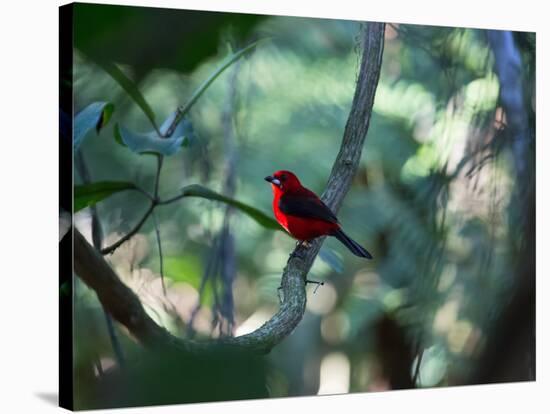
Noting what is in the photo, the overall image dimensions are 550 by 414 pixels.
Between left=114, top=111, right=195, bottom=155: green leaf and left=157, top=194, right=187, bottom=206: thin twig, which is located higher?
left=114, top=111, right=195, bottom=155: green leaf

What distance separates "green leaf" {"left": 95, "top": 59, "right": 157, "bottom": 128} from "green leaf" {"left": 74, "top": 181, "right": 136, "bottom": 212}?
14.1 inches

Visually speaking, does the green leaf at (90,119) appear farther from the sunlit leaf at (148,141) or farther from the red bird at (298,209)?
the red bird at (298,209)

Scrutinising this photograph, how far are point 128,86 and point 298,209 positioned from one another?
1.12 m

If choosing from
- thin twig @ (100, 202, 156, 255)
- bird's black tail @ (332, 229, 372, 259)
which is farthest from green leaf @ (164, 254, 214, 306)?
bird's black tail @ (332, 229, 372, 259)

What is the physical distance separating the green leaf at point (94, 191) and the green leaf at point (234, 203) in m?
0.33

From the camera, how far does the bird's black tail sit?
5.93 m

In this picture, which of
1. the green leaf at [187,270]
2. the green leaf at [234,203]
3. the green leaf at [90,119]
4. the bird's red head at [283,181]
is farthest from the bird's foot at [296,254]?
the green leaf at [90,119]

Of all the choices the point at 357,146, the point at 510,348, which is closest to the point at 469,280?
the point at 510,348

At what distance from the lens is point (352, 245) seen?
19.6 ft

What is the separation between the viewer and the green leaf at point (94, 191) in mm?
5215

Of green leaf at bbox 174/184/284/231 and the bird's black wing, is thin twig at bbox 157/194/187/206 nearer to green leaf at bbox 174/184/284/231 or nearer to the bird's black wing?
green leaf at bbox 174/184/284/231

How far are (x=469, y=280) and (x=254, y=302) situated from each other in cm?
142

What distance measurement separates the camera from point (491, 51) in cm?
641

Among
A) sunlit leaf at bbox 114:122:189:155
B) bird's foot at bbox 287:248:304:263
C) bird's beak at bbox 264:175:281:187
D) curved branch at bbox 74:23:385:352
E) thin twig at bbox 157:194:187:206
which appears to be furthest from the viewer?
bird's foot at bbox 287:248:304:263
